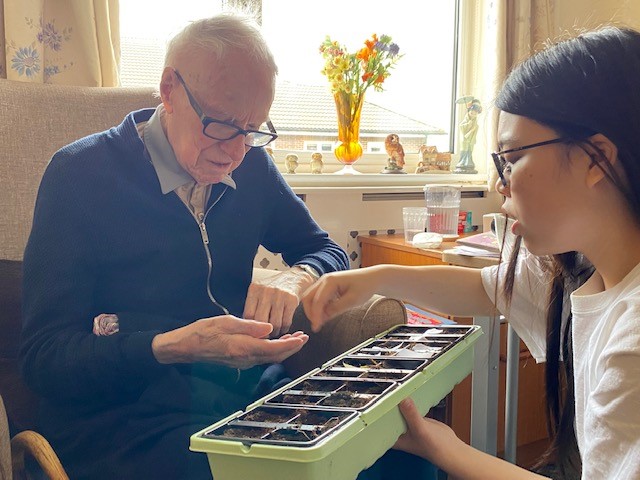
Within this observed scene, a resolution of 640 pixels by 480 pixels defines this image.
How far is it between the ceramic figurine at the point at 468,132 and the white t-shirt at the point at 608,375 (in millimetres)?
1612

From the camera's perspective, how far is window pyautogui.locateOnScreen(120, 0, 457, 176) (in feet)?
6.66

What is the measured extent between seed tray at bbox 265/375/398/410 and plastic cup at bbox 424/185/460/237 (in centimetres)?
133

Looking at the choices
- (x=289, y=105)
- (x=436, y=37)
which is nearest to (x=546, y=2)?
(x=436, y=37)

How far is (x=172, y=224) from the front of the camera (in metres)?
1.09

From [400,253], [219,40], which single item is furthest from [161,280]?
[400,253]

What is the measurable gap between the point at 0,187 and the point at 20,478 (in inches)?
22.8

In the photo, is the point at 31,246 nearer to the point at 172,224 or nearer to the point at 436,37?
the point at 172,224

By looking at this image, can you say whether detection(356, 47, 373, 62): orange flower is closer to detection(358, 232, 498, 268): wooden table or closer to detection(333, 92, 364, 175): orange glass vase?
detection(333, 92, 364, 175): orange glass vase

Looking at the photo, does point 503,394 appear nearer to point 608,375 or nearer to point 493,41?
point 608,375

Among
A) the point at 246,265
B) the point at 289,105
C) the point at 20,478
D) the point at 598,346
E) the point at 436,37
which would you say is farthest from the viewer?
the point at 436,37

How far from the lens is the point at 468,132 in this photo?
2.48 meters

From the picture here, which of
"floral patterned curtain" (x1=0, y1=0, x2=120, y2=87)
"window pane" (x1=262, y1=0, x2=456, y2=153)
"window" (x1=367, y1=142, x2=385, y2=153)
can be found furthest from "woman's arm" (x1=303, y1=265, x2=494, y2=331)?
"window" (x1=367, y1=142, x2=385, y2=153)

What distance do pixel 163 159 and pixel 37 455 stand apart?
1.63 feet

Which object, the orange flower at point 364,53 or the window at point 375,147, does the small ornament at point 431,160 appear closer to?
the window at point 375,147
